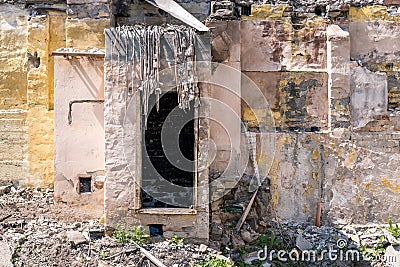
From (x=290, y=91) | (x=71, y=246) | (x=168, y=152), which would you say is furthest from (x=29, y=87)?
(x=290, y=91)

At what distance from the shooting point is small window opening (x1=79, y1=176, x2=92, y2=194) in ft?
30.3

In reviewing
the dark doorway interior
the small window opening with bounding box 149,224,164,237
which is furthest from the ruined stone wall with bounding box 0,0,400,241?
the small window opening with bounding box 149,224,164,237

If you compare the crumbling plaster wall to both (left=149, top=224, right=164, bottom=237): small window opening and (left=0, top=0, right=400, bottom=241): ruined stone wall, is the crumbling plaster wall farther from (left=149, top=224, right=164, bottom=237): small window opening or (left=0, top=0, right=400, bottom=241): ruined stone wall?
(left=149, top=224, right=164, bottom=237): small window opening

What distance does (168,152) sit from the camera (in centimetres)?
1043

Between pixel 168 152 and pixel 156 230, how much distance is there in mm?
2094

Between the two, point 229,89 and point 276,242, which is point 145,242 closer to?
point 276,242

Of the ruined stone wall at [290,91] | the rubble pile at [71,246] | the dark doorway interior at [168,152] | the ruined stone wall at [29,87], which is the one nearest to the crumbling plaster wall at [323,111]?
the ruined stone wall at [290,91]

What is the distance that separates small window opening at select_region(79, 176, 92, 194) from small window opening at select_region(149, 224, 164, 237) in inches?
51.5

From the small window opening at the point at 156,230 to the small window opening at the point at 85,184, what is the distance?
131 cm

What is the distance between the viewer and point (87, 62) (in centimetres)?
930

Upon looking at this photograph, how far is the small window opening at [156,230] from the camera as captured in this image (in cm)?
862

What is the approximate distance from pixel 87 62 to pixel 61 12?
147 centimetres

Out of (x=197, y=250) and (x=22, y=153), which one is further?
(x=22, y=153)

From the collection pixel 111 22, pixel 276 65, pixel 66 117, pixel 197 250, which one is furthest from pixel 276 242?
pixel 111 22
